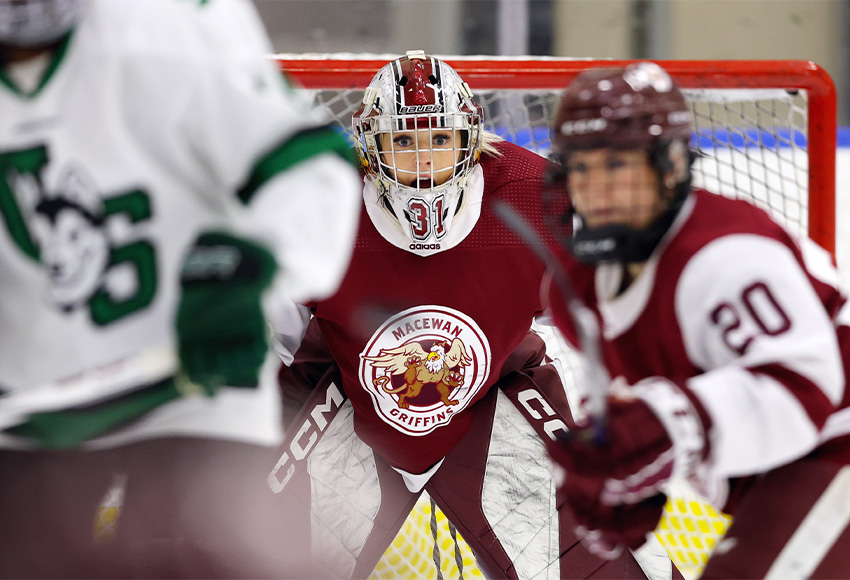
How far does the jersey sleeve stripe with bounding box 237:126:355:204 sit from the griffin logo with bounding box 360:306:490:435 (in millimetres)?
866

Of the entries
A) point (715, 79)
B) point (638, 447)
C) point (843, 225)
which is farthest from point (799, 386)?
point (843, 225)

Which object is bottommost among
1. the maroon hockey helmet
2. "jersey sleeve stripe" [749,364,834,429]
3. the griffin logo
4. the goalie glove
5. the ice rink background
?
the ice rink background

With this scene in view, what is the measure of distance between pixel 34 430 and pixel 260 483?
290mm

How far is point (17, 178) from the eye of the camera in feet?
3.34

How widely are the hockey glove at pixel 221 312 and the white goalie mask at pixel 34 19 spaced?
0.97 ft

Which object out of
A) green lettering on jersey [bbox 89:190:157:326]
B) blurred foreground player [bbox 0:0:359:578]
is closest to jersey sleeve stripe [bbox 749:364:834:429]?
blurred foreground player [bbox 0:0:359:578]

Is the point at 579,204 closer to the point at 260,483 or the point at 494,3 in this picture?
the point at 260,483

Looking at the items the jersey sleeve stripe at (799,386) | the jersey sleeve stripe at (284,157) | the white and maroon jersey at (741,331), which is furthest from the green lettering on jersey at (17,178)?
the jersey sleeve stripe at (799,386)

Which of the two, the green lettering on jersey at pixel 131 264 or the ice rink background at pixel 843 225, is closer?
the green lettering on jersey at pixel 131 264

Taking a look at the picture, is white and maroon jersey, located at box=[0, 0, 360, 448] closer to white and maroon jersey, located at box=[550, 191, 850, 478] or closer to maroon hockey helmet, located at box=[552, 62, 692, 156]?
maroon hockey helmet, located at box=[552, 62, 692, 156]

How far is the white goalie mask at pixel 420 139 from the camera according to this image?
170 centimetres

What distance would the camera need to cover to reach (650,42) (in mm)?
4629

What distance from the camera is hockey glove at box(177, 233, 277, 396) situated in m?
1.00

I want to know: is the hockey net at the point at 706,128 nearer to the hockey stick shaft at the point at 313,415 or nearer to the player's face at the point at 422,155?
the hockey stick shaft at the point at 313,415
